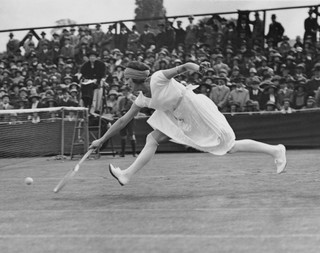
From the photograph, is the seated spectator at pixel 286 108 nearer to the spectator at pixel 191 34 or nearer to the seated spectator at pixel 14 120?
the spectator at pixel 191 34

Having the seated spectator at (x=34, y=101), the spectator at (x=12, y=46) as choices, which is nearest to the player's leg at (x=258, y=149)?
the seated spectator at (x=34, y=101)

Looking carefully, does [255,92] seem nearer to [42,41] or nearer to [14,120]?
[14,120]

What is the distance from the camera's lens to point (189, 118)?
8.59m

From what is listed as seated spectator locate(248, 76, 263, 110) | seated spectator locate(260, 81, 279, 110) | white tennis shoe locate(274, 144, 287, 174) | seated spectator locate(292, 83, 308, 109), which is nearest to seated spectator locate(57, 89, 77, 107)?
seated spectator locate(248, 76, 263, 110)

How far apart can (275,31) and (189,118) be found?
14772 mm

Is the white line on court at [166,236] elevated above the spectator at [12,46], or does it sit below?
below

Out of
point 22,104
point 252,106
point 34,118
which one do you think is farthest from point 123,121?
point 22,104

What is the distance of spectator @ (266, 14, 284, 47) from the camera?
2258 cm

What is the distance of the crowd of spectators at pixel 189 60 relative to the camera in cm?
1972

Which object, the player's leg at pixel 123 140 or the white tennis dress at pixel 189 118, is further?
the player's leg at pixel 123 140

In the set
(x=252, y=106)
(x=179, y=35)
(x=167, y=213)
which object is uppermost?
(x=179, y=35)

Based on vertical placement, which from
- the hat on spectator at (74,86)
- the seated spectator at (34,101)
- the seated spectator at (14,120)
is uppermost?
the hat on spectator at (74,86)

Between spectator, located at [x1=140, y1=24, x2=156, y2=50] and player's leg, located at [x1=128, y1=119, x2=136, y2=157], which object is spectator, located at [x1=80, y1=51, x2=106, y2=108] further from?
spectator, located at [x1=140, y1=24, x2=156, y2=50]

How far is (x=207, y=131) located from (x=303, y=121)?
1114 centimetres
